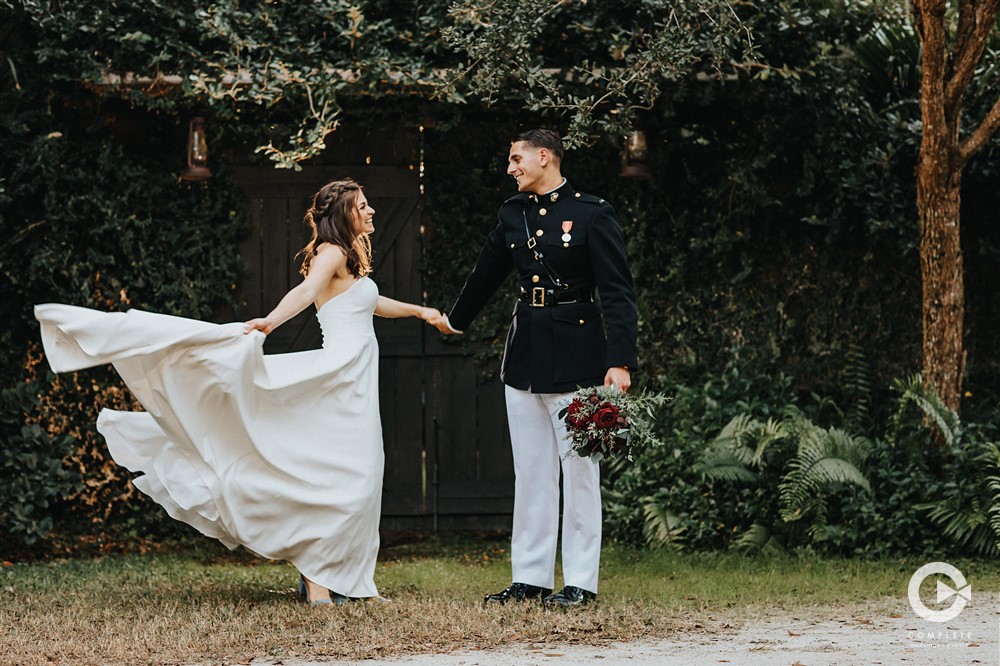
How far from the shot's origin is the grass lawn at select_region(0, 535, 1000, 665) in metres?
4.84

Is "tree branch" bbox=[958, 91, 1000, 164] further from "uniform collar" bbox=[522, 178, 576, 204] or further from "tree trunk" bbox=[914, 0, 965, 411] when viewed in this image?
"uniform collar" bbox=[522, 178, 576, 204]

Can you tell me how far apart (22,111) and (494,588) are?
4.32 metres

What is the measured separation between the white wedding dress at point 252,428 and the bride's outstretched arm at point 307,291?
0.08m

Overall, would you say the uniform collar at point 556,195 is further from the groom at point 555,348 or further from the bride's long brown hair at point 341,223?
the bride's long brown hair at point 341,223

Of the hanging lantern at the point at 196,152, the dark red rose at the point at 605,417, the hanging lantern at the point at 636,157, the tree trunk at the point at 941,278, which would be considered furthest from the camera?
the hanging lantern at the point at 636,157

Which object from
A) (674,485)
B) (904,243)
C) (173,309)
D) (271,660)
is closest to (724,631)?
(271,660)

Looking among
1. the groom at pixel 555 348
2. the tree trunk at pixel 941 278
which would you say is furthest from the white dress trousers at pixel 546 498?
the tree trunk at pixel 941 278

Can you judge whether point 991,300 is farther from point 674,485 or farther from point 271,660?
point 271,660

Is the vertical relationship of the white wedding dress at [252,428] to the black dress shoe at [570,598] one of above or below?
above

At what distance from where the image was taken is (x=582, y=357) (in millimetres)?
5590

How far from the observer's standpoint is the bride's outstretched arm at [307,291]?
18.1 feet

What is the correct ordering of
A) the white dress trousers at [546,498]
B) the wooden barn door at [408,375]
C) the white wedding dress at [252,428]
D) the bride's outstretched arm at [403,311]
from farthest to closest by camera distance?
the wooden barn door at [408,375] → the bride's outstretched arm at [403,311] → the white dress trousers at [546,498] → the white wedding dress at [252,428]

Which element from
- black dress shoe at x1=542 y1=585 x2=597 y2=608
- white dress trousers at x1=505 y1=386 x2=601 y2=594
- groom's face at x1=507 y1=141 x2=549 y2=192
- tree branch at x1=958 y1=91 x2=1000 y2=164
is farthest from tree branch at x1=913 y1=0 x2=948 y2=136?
black dress shoe at x1=542 y1=585 x2=597 y2=608

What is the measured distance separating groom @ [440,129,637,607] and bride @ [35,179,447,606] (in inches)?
29.3
